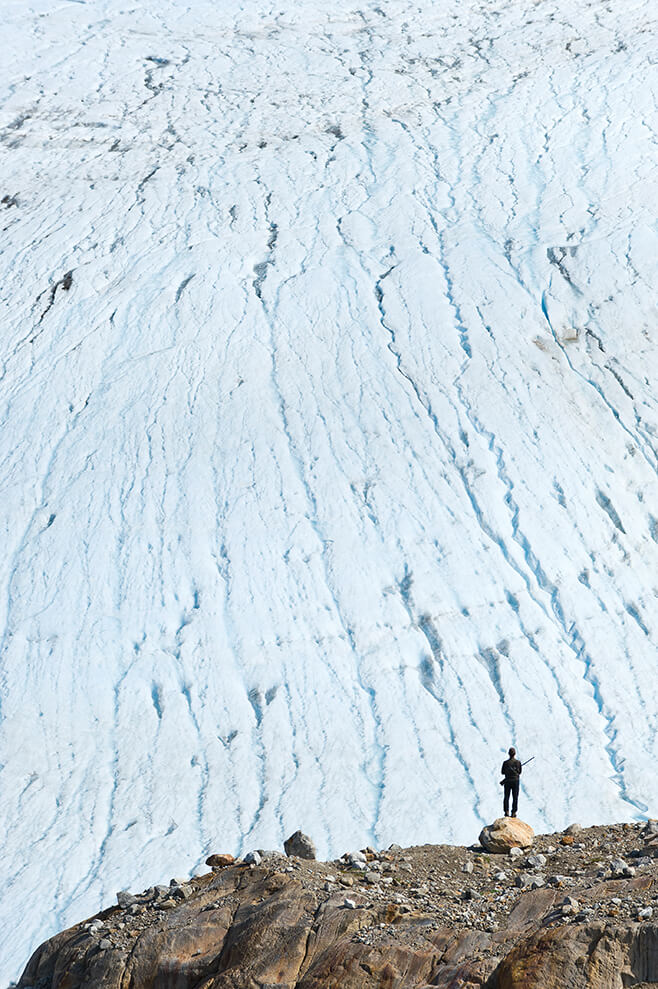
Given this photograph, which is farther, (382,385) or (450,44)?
(450,44)

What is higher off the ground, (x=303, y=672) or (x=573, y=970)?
(x=573, y=970)

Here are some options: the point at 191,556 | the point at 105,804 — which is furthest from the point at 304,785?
the point at 191,556

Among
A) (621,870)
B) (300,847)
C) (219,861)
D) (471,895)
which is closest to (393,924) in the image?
(471,895)

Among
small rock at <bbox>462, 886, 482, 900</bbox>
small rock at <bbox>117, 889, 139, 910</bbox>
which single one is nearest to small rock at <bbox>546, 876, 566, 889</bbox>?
small rock at <bbox>462, 886, 482, 900</bbox>

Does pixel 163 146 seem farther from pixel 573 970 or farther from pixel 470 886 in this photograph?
pixel 573 970

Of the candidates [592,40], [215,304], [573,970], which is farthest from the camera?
[592,40]

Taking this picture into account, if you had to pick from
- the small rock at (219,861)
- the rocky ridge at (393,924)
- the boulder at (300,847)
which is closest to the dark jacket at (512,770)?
the rocky ridge at (393,924)

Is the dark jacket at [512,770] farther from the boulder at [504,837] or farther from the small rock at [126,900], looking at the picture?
the small rock at [126,900]
